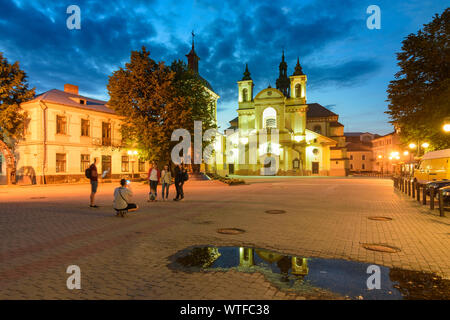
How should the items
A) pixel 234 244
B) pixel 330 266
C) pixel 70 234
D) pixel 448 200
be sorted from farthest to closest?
pixel 448 200
pixel 70 234
pixel 234 244
pixel 330 266

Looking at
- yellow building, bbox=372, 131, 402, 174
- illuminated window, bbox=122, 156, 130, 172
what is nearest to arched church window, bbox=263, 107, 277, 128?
illuminated window, bbox=122, 156, 130, 172

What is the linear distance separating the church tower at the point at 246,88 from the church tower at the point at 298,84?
32.6 ft

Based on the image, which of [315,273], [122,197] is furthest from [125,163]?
[315,273]

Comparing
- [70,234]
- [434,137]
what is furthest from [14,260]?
[434,137]

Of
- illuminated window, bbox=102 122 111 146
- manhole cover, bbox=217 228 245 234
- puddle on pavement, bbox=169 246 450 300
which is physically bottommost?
manhole cover, bbox=217 228 245 234

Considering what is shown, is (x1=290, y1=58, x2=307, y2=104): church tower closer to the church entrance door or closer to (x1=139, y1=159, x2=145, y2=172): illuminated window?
the church entrance door

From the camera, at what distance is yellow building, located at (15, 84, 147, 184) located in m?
27.7

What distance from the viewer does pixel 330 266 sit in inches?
195

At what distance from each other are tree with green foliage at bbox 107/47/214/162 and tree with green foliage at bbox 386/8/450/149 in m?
17.8

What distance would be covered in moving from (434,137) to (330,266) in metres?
22.5

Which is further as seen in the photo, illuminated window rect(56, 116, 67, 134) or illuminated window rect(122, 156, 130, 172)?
illuminated window rect(122, 156, 130, 172)

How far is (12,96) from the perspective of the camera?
27.3 meters

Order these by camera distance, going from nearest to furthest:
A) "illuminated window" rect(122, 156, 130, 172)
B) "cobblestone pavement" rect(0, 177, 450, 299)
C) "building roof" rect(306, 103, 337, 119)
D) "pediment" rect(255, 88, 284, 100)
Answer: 1. "cobblestone pavement" rect(0, 177, 450, 299)
2. "illuminated window" rect(122, 156, 130, 172)
3. "pediment" rect(255, 88, 284, 100)
4. "building roof" rect(306, 103, 337, 119)
